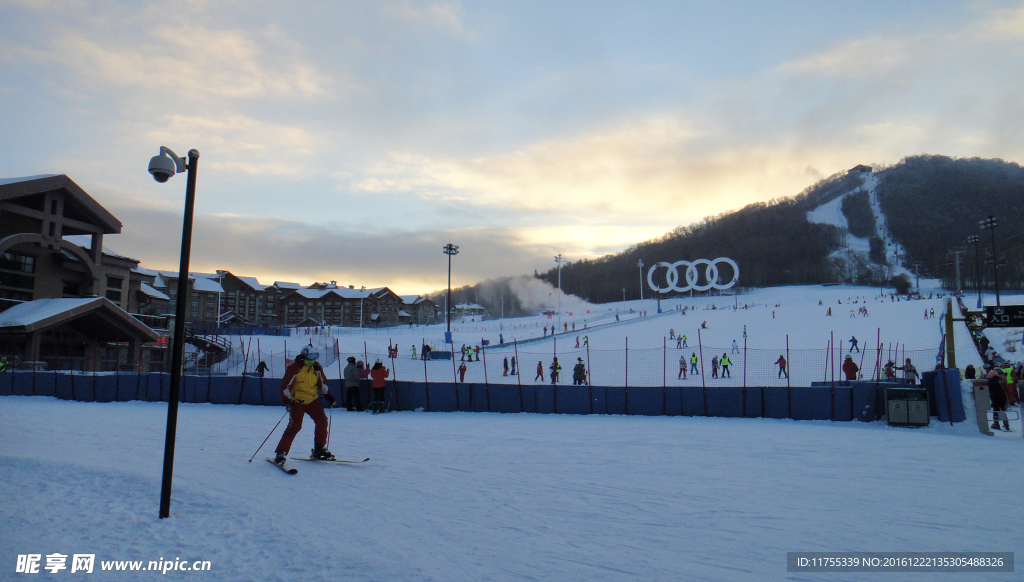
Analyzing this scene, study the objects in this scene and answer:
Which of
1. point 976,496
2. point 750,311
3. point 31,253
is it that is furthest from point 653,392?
point 750,311

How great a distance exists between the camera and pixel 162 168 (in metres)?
5.30

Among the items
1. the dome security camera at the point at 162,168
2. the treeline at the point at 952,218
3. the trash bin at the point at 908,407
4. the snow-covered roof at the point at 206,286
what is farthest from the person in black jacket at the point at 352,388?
the treeline at the point at 952,218

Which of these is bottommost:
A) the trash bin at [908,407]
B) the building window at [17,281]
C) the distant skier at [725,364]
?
the trash bin at [908,407]

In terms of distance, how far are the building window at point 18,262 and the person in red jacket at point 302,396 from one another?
125ft

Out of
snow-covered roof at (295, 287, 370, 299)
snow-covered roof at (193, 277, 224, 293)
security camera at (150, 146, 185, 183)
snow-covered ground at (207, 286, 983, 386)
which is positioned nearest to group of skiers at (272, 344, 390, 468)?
security camera at (150, 146, 185, 183)

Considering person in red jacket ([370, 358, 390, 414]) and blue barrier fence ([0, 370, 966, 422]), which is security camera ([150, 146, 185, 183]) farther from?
blue barrier fence ([0, 370, 966, 422])

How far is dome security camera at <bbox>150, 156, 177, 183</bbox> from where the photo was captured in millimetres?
5254

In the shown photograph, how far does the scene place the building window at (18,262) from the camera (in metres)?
34.4

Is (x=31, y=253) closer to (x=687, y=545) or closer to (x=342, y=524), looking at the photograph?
(x=342, y=524)

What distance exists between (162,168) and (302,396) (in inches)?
143

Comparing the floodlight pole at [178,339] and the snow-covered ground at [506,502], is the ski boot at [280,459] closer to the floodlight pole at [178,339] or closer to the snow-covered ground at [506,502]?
the snow-covered ground at [506,502]

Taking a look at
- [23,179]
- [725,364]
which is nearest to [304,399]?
[725,364]

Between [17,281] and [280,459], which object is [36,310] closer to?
[17,281]

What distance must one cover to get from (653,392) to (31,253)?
1554 inches
